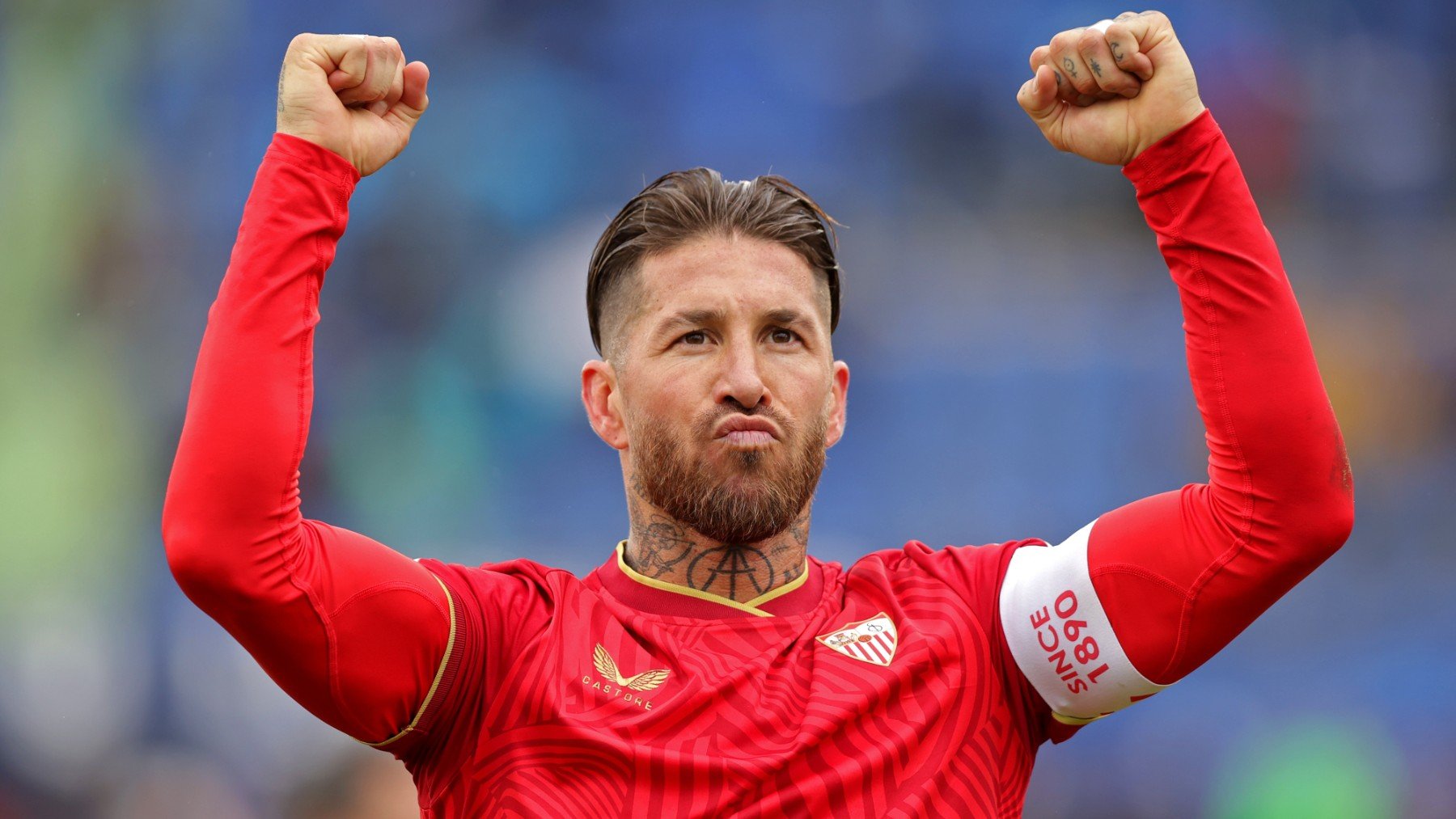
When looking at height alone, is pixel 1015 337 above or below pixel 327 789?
above

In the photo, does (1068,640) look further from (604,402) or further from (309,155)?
(309,155)

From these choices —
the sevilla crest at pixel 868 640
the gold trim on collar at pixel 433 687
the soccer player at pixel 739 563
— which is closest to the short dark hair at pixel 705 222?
the soccer player at pixel 739 563

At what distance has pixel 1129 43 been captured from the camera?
2348 millimetres

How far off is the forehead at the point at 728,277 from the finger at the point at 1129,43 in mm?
798

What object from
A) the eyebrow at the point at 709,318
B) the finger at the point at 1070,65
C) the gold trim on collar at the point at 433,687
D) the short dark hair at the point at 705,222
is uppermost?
the finger at the point at 1070,65

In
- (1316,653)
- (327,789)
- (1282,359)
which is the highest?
(1282,359)

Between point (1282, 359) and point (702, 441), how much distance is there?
41.1 inches

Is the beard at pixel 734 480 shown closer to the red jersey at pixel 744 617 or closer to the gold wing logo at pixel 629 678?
the red jersey at pixel 744 617

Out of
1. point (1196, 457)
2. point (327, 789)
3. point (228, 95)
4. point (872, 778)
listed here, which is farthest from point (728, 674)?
point (228, 95)

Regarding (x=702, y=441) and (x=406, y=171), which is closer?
(x=702, y=441)

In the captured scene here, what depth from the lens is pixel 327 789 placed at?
441 cm

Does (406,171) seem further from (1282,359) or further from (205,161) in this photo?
(1282,359)

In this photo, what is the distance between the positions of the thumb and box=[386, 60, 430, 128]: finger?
3.43 feet

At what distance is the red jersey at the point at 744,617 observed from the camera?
7.14 ft
